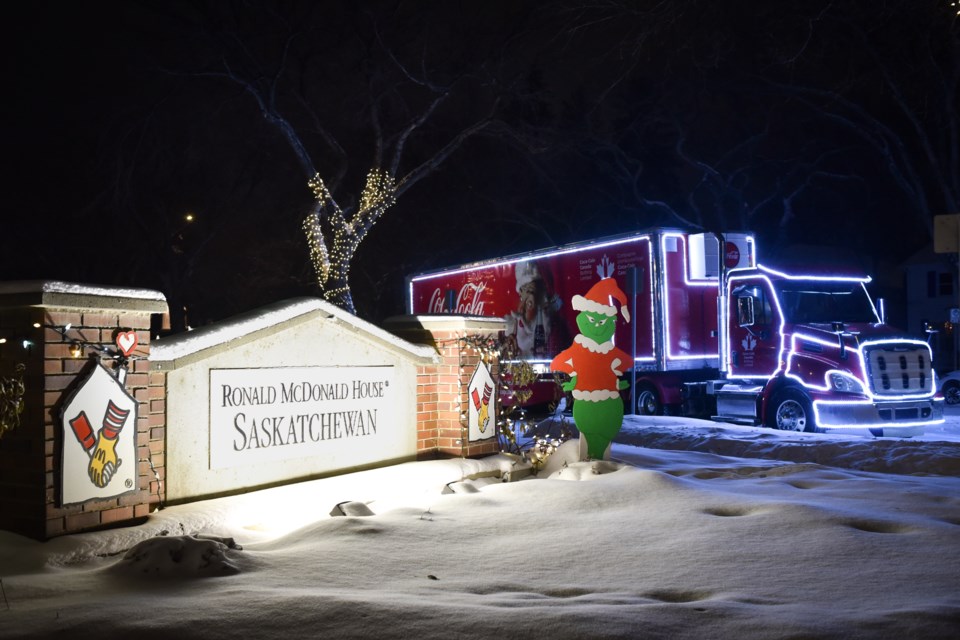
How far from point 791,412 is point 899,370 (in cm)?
166

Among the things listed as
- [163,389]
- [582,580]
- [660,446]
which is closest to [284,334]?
[163,389]

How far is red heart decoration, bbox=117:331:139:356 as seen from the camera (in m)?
5.29

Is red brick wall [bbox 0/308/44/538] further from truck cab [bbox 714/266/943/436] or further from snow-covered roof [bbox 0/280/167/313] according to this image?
truck cab [bbox 714/266/943/436]

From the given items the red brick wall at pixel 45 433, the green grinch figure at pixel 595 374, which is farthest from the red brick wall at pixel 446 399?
the red brick wall at pixel 45 433

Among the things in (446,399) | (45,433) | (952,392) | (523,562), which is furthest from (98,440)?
(952,392)

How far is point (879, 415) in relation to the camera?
12.0 m

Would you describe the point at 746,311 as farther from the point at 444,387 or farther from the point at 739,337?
the point at 444,387

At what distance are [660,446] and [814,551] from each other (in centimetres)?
676

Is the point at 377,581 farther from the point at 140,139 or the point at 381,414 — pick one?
the point at 140,139

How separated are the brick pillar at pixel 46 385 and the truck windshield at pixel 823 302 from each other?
1060 cm

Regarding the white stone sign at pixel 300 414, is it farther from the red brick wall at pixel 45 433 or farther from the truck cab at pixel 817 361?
the truck cab at pixel 817 361

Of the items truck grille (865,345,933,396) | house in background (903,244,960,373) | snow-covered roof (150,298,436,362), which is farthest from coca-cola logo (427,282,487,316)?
house in background (903,244,960,373)

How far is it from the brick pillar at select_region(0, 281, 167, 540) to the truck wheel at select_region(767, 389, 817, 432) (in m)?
10.1

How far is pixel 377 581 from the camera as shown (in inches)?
157
